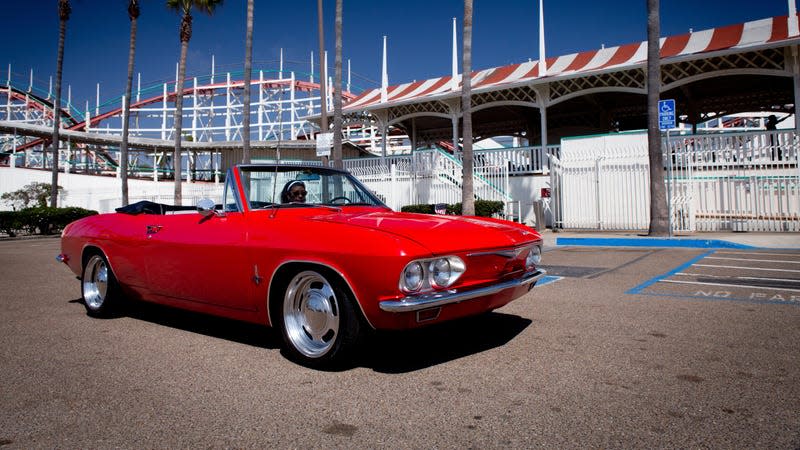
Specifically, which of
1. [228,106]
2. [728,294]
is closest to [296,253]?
[728,294]

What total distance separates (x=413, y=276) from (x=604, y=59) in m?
20.6

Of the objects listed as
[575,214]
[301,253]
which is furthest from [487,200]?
[301,253]

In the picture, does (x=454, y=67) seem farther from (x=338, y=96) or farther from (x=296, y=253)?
(x=296, y=253)

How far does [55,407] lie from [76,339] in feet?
5.44

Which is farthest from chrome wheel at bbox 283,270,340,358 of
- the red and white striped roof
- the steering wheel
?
the red and white striped roof

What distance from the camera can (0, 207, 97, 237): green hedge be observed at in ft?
73.7

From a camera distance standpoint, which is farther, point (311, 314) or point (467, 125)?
point (467, 125)

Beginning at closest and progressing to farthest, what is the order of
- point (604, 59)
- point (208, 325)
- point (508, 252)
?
point (508, 252), point (208, 325), point (604, 59)

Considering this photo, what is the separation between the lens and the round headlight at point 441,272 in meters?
2.98

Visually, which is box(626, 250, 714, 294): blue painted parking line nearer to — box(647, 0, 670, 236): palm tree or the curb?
the curb

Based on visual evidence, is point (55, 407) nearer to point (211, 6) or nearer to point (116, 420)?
point (116, 420)

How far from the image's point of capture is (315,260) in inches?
122

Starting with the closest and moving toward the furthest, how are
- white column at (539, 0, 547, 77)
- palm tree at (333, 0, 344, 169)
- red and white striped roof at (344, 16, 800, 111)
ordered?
red and white striped roof at (344, 16, 800, 111) < palm tree at (333, 0, 344, 169) < white column at (539, 0, 547, 77)

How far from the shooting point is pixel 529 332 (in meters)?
4.06
